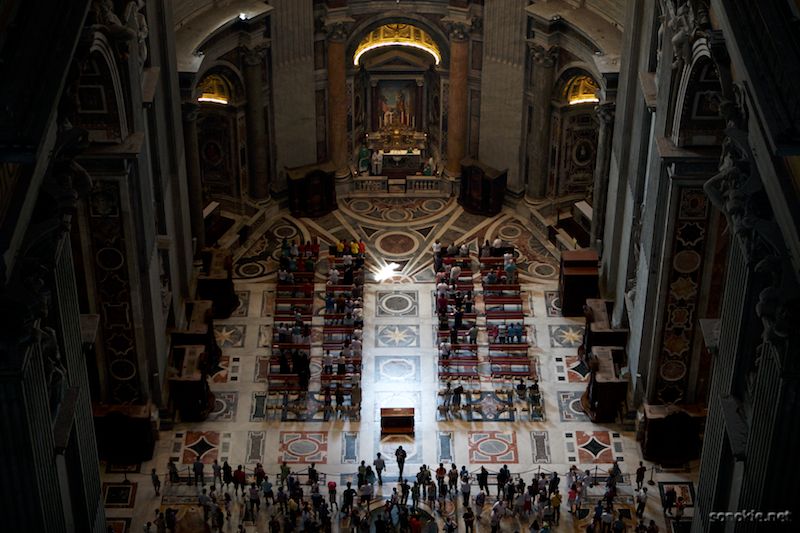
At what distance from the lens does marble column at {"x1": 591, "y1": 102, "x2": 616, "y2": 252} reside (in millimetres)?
35719

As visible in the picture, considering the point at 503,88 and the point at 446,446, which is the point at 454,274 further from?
the point at 503,88

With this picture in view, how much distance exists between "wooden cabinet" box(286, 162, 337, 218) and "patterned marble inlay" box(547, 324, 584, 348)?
33.8 feet

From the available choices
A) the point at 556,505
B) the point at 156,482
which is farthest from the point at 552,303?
the point at 156,482

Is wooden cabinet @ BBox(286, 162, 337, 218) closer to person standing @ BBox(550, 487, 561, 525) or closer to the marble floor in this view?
the marble floor

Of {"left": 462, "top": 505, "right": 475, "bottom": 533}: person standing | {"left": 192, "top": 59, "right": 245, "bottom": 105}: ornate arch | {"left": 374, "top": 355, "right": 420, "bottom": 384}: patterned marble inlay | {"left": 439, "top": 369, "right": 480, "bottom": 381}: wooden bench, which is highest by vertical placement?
{"left": 192, "top": 59, "right": 245, "bottom": 105}: ornate arch

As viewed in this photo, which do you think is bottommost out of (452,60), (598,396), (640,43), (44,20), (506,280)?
(598,396)

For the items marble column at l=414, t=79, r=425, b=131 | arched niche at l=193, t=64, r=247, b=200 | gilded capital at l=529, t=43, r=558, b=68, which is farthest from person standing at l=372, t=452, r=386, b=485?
marble column at l=414, t=79, r=425, b=131

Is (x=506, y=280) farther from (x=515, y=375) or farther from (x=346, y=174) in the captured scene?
(x=346, y=174)

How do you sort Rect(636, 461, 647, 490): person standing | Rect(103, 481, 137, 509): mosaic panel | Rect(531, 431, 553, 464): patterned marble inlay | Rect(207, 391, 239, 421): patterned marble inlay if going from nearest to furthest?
Rect(103, 481, 137, 509): mosaic panel → Rect(636, 461, 647, 490): person standing → Rect(531, 431, 553, 464): patterned marble inlay → Rect(207, 391, 239, 421): patterned marble inlay

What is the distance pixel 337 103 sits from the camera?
142 ft

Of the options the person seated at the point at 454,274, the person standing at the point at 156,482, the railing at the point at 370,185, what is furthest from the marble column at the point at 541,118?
the person standing at the point at 156,482

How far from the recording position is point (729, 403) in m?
22.7

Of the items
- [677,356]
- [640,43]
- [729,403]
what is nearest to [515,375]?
[677,356]

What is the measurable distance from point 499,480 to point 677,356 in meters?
5.36
